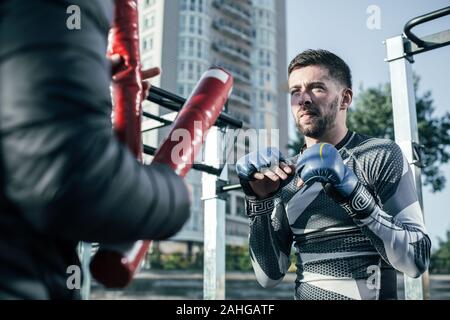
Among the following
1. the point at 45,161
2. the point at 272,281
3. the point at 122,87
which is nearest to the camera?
the point at 45,161

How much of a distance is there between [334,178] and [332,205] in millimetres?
415

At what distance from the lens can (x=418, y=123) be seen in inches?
670

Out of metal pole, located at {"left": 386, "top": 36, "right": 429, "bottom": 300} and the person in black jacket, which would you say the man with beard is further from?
the person in black jacket

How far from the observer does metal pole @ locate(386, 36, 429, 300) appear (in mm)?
2461

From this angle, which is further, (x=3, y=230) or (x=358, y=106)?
(x=358, y=106)

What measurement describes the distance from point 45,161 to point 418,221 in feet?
5.40

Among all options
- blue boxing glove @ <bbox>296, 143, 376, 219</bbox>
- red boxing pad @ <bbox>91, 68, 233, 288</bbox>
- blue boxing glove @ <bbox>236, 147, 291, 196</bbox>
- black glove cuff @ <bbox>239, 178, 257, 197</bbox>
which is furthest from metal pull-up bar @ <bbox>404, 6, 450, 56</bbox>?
red boxing pad @ <bbox>91, 68, 233, 288</bbox>

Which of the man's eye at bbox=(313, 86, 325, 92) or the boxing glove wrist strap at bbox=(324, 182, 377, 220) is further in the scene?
the man's eye at bbox=(313, 86, 325, 92)

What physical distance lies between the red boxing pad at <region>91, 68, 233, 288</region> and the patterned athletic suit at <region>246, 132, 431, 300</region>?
0.97m

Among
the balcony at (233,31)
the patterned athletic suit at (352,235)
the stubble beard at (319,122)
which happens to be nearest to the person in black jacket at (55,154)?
the patterned athletic suit at (352,235)

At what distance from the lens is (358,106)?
18.1 metres
